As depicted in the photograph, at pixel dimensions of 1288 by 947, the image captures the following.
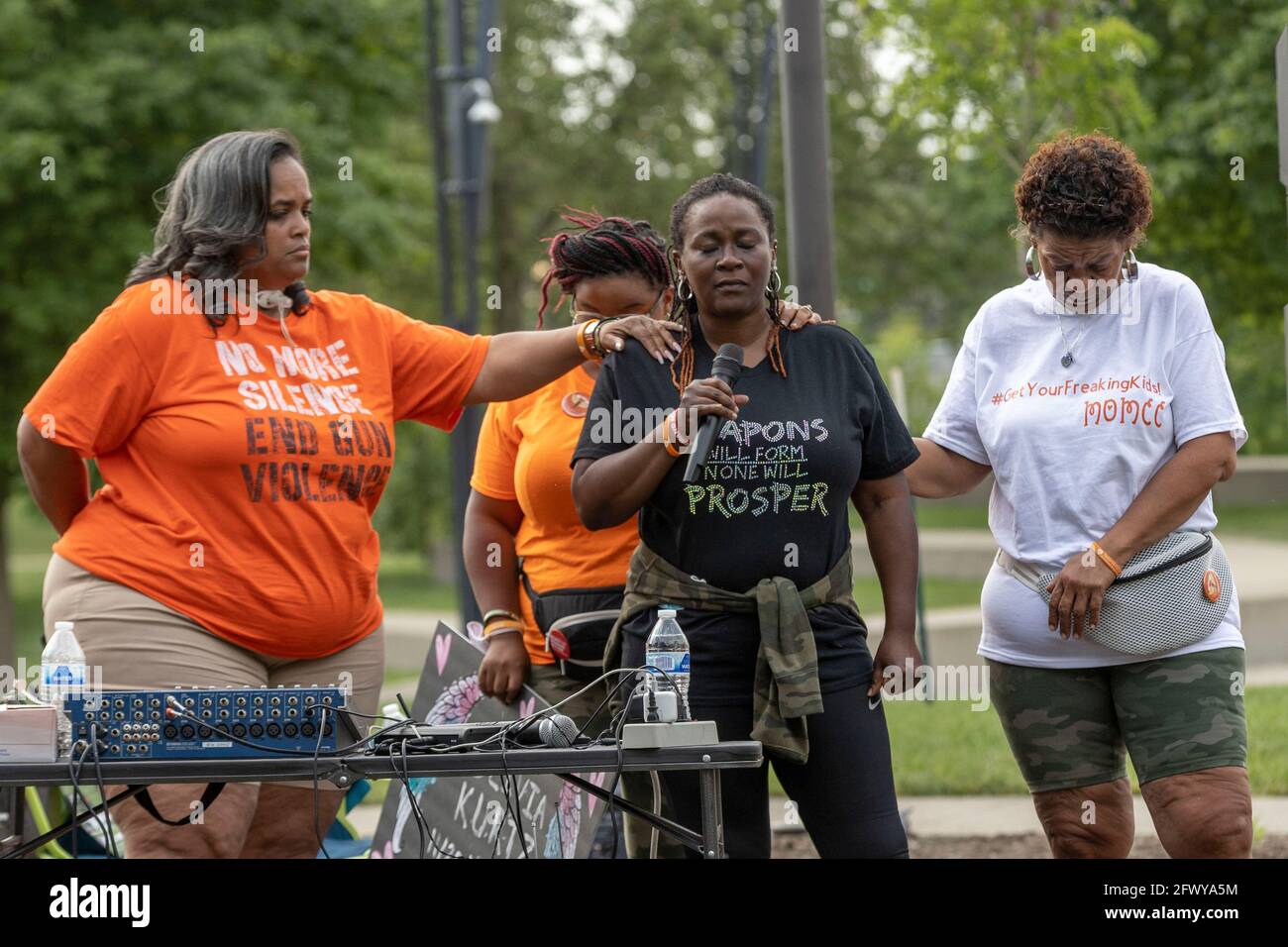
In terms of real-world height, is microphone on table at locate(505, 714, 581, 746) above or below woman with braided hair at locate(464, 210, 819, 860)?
below

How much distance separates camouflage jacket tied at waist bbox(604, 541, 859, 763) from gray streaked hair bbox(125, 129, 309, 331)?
1.24 metres

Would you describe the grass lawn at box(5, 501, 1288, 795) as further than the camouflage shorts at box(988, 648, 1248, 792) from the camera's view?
Yes

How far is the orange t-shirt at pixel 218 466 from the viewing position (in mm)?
3844

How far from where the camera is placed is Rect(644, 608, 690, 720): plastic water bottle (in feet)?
11.5

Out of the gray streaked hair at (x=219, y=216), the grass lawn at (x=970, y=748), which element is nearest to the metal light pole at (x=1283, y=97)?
the gray streaked hair at (x=219, y=216)

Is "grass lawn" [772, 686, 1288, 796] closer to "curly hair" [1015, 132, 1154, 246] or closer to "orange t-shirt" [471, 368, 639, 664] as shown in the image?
"orange t-shirt" [471, 368, 639, 664]

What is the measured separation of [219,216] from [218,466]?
598 mm

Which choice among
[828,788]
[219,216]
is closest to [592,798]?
[828,788]

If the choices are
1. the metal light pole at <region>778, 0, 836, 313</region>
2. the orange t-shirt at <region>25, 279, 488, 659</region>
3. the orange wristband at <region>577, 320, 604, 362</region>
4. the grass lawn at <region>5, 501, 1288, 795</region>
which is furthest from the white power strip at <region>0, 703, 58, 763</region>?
the grass lawn at <region>5, 501, 1288, 795</region>

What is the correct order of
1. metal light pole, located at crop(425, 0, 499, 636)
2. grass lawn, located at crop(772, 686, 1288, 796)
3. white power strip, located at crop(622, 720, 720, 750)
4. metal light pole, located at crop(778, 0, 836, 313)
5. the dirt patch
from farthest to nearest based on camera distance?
metal light pole, located at crop(425, 0, 499, 636) < grass lawn, located at crop(772, 686, 1288, 796) < the dirt patch < metal light pole, located at crop(778, 0, 836, 313) < white power strip, located at crop(622, 720, 720, 750)

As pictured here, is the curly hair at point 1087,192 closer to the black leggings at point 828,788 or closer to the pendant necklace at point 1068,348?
the pendant necklace at point 1068,348

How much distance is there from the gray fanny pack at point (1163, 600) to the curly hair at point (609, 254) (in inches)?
54.7

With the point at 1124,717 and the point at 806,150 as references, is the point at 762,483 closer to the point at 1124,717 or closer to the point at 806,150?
the point at 1124,717
